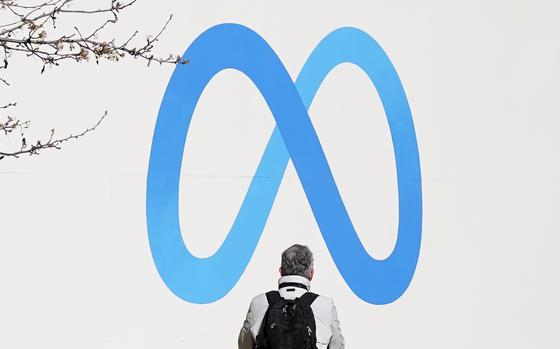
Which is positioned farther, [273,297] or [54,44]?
[273,297]

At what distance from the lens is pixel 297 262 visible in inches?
160

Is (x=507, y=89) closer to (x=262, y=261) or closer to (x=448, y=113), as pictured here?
(x=448, y=113)

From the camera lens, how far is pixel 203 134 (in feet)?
19.5

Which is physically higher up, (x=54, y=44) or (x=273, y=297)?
(x=54, y=44)

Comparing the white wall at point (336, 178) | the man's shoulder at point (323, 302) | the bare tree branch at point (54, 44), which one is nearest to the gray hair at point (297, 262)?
the man's shoulder at point (323, 302)

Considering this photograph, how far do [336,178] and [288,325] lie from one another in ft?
8.91

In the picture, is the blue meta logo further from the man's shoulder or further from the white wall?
the man's shoulder

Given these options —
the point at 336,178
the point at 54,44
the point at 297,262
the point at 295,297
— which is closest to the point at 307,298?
the point at 295,297

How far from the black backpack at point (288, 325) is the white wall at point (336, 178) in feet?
5.48

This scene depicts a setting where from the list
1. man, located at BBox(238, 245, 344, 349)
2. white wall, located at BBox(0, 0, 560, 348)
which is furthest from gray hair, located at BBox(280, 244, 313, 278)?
white wall, located at BBox(0, 0, 560, 348)

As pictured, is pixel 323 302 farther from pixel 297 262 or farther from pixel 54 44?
pixel 54 44

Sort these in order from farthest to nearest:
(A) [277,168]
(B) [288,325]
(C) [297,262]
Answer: (A) [277,168], (C) [297,262], (B) [288,325]

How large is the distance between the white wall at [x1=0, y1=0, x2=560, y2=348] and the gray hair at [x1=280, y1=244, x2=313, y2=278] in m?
1.62

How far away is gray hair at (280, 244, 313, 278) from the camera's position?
160 inches
